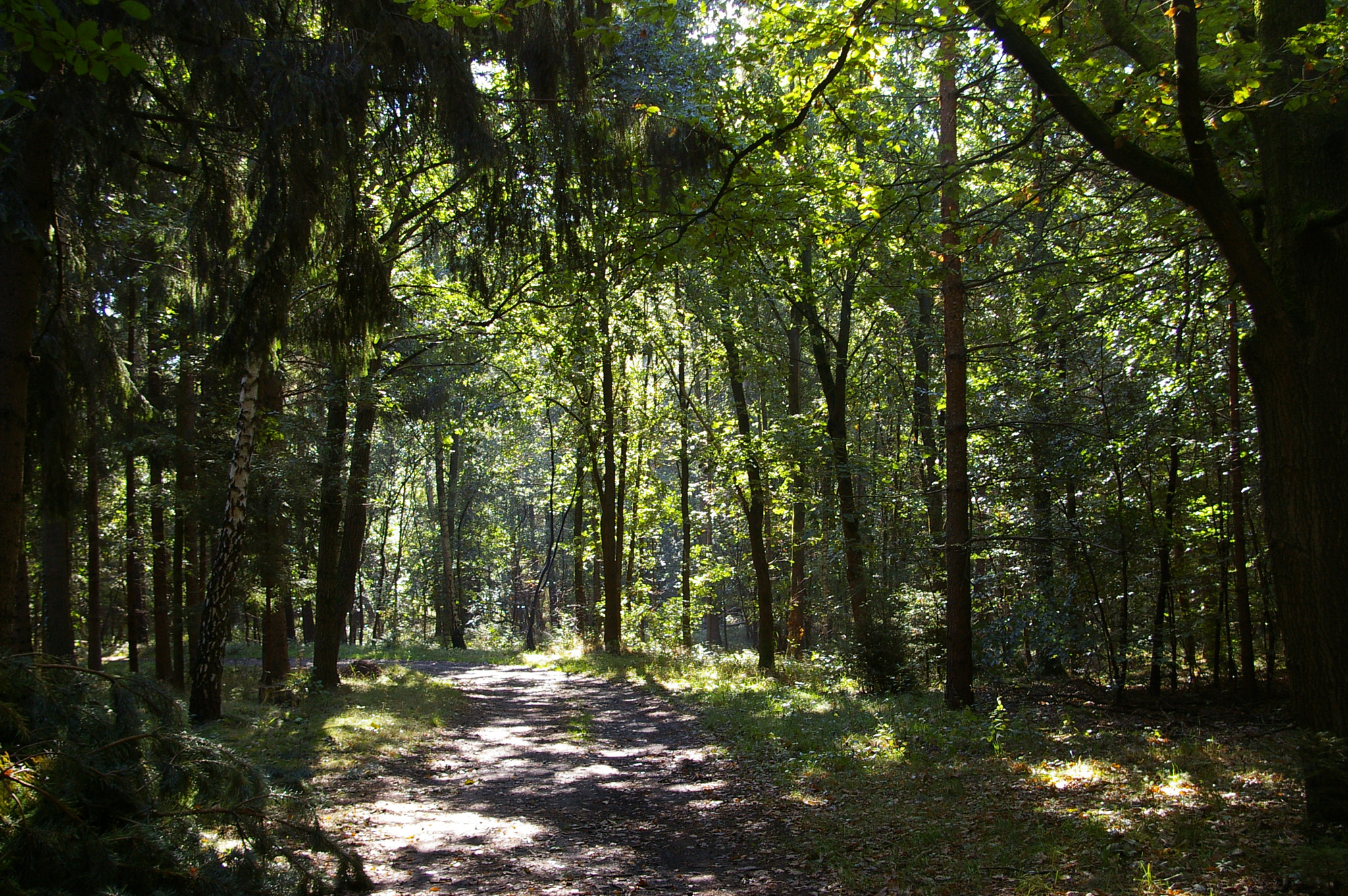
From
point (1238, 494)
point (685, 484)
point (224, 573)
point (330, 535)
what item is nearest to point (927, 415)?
point (685, 484)

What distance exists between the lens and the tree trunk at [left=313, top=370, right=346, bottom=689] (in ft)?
40.9

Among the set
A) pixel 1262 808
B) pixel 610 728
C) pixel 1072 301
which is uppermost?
pixel 1072 301

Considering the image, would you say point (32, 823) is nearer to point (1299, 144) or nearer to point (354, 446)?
point (1299, 144)

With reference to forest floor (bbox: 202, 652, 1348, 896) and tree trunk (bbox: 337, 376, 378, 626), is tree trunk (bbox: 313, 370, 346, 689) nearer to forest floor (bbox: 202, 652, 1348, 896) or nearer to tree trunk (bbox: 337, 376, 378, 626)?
tree trunk (bbox: 337, 376, 378, 626)

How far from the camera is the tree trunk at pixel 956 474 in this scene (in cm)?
979

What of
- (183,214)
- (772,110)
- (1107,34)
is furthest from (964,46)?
(183,214)

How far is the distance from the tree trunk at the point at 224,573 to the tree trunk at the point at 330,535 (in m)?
2.88

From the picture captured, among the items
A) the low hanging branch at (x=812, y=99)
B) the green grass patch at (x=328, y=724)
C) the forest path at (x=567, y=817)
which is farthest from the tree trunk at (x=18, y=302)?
the low hanging branch at (x=812, y=99)

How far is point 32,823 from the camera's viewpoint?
298 cm

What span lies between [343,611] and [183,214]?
8.23m

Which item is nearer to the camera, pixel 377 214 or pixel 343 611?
pixel 377 214

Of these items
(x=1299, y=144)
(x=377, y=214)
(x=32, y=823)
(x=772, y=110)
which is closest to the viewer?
(x=32, y=823)

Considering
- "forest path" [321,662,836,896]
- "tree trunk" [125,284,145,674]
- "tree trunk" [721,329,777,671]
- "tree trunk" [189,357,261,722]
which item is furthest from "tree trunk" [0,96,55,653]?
"tree trunk" [721,329,777,671]

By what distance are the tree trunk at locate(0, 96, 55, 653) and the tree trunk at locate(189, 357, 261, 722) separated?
373 centimetres
